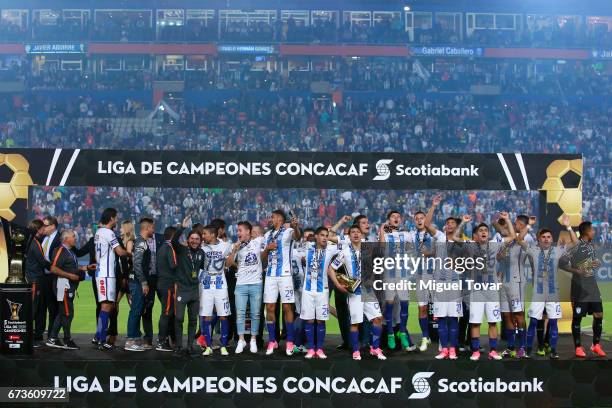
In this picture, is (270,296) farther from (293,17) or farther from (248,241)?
(293,17)

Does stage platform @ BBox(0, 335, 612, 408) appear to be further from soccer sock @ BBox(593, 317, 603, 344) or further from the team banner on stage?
the team banner on stage

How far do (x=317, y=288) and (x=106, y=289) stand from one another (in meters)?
2.96

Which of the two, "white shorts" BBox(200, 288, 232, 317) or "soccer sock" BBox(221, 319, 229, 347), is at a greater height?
"white shorts" BBox(200, 288, 232, 317)

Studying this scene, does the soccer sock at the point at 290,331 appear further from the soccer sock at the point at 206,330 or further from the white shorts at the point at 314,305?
the soccer sock at the point at 206,330

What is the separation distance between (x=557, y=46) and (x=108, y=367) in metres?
43.5

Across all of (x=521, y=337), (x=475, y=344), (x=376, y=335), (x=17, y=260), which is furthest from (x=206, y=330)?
(x=521, y=337)

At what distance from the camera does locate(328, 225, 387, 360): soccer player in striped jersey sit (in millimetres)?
11703

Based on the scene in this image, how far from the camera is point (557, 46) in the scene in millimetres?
49812

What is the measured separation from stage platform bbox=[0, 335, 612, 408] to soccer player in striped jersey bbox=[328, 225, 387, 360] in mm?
434

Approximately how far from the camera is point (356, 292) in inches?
465

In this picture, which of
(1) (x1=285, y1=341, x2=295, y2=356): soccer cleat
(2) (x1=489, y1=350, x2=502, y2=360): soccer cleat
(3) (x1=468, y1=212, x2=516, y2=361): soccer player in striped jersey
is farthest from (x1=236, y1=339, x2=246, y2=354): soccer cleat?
(2) (x1=489, y1=350, x2=502, y2=360): soccer cleat

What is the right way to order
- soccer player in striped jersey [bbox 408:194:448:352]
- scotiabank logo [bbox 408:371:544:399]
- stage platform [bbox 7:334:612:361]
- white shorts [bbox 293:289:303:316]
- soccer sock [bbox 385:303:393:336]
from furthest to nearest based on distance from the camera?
1. white shorts [bbox 293:289:303:316]
2. soccer sock [bbox 385:303:393:336]
3. soccer player in striped jersey [bbox 408:194:448:352]
4. stage platform [bbox 7:334:612:361]
5. scotiabank logo [bbox 408:371:544:399]

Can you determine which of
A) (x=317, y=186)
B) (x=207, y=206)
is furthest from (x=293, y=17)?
(x=317, y=186)

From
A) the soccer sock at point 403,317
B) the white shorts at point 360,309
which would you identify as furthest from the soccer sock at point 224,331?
the soccer sock at point 403,317
